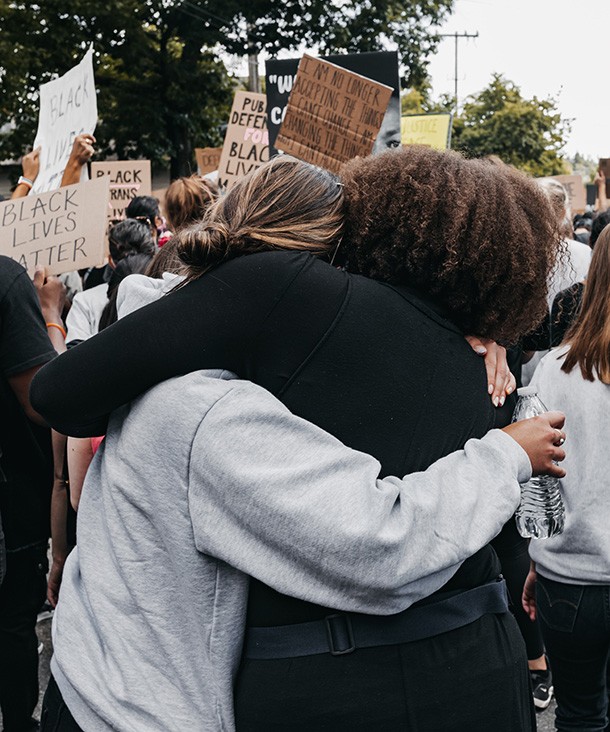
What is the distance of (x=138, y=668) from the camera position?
136 centimetres

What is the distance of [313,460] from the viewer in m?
1.28

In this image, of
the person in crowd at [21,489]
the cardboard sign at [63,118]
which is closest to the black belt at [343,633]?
the person in crowd at [21,489]

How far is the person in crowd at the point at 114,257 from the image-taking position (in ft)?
13.2

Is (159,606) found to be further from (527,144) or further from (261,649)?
(527,144)

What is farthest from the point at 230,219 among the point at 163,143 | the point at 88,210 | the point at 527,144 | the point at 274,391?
the point at 527,144

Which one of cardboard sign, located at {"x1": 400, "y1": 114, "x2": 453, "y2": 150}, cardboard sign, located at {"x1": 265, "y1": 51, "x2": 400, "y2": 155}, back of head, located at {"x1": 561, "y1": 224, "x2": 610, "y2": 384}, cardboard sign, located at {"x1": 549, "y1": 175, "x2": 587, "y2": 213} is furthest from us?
cardboard sign, located at {"x1": 549, "y1": 175, "x2": 587, "y2": 213}

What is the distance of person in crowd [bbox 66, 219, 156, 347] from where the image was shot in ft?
13.2

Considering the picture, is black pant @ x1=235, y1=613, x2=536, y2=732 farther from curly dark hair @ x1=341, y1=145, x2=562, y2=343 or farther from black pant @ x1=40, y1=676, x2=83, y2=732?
curly dark hair @ x1=341, y1=145, x2=562, y2=343

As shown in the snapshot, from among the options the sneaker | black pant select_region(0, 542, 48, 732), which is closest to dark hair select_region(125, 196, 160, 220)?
black pant select_region(0, 542, 48, 732)

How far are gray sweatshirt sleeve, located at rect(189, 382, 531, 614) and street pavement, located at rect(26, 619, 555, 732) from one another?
7.67 ft

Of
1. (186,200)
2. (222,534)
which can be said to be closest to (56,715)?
(222,534)

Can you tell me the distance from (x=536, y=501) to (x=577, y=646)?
73 cm

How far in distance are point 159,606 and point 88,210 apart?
2181 millimetres

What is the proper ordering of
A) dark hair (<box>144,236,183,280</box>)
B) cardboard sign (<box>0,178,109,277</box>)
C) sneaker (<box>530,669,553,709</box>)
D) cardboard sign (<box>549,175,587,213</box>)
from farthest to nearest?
cardboard sign (<box>549,175,587,213</box>) → sneaker (<box>530,669,553,709</box>) → cardboard sign (<box>0,178,109,277</box>) → dark hair (<box>144,236,183,280</box>)
